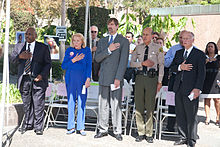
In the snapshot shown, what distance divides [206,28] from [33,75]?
1865 cm

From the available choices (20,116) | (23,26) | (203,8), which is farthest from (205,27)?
(20,116)

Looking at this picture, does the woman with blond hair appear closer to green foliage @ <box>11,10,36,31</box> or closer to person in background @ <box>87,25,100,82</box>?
person in background @ <box>87,25,100,82</box>

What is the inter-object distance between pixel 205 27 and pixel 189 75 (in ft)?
59.9

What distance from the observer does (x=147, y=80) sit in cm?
674

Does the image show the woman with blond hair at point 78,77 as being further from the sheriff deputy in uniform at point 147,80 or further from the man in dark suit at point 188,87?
the man in dark suit at point 188,87

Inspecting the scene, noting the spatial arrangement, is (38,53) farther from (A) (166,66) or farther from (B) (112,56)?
(A) (166,66)

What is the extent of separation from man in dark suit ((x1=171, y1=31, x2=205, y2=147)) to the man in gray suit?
1.04m

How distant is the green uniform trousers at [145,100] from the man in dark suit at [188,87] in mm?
447

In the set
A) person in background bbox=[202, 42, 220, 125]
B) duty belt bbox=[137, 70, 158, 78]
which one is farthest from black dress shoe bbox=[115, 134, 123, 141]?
person in background bbox=[202, 42, 220, 125]

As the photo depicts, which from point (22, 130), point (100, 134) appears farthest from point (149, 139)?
point (22, 130)

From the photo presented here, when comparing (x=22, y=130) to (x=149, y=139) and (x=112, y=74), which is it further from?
(x=149, y=139)

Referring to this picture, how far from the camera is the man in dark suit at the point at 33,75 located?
7086 millimetres

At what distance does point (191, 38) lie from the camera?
6.51m

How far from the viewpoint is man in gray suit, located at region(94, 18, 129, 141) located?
674cm
